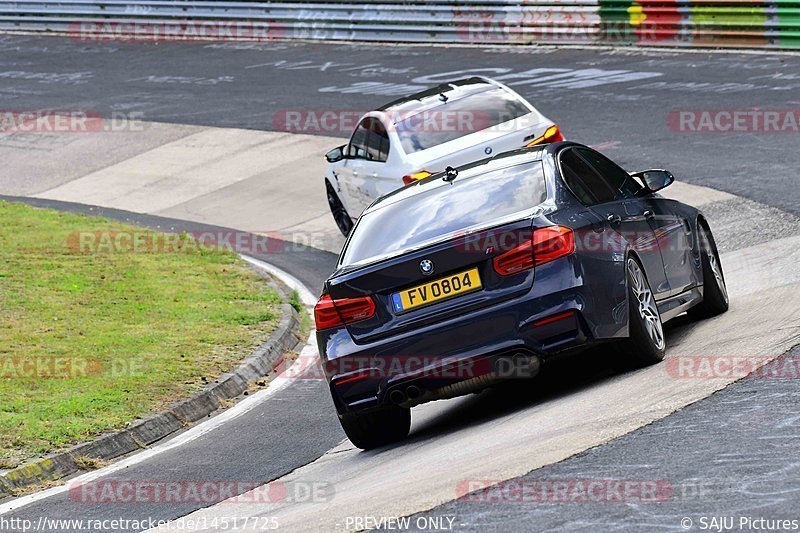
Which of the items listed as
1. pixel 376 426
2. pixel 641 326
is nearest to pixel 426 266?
pixel 376 426

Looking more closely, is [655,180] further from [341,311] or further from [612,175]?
[341,311]

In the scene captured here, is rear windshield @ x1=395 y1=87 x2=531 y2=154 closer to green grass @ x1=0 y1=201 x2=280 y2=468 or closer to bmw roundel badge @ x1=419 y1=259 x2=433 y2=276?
green grass @ x1=0 y1=201 x2=280 y2=468

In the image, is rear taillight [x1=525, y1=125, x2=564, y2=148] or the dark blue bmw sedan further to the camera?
rear taillight [x1=525, y1=125, x2=564, y2=148]

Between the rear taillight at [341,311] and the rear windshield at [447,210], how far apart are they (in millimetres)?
289

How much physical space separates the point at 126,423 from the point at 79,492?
1.40m

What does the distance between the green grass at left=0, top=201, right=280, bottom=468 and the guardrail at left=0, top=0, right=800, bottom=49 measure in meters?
13.0

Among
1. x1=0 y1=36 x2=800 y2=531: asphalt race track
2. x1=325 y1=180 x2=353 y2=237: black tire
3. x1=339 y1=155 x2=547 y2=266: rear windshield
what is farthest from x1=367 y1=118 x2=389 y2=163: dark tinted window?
x1=339 y1=155 x2=547 y2=266: rear windshield

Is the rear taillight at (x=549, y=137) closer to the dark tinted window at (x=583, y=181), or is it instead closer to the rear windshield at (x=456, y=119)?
the rear windshield at (x=456, y=119)

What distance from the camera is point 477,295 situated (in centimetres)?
817

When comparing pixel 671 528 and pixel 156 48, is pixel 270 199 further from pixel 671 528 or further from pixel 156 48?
pixel 156 48

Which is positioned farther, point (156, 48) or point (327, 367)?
point (156, 48)

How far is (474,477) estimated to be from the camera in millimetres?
6984

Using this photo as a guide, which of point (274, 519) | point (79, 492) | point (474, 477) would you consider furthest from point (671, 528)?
point (79, 492)

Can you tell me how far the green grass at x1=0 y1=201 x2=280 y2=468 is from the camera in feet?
33.9
